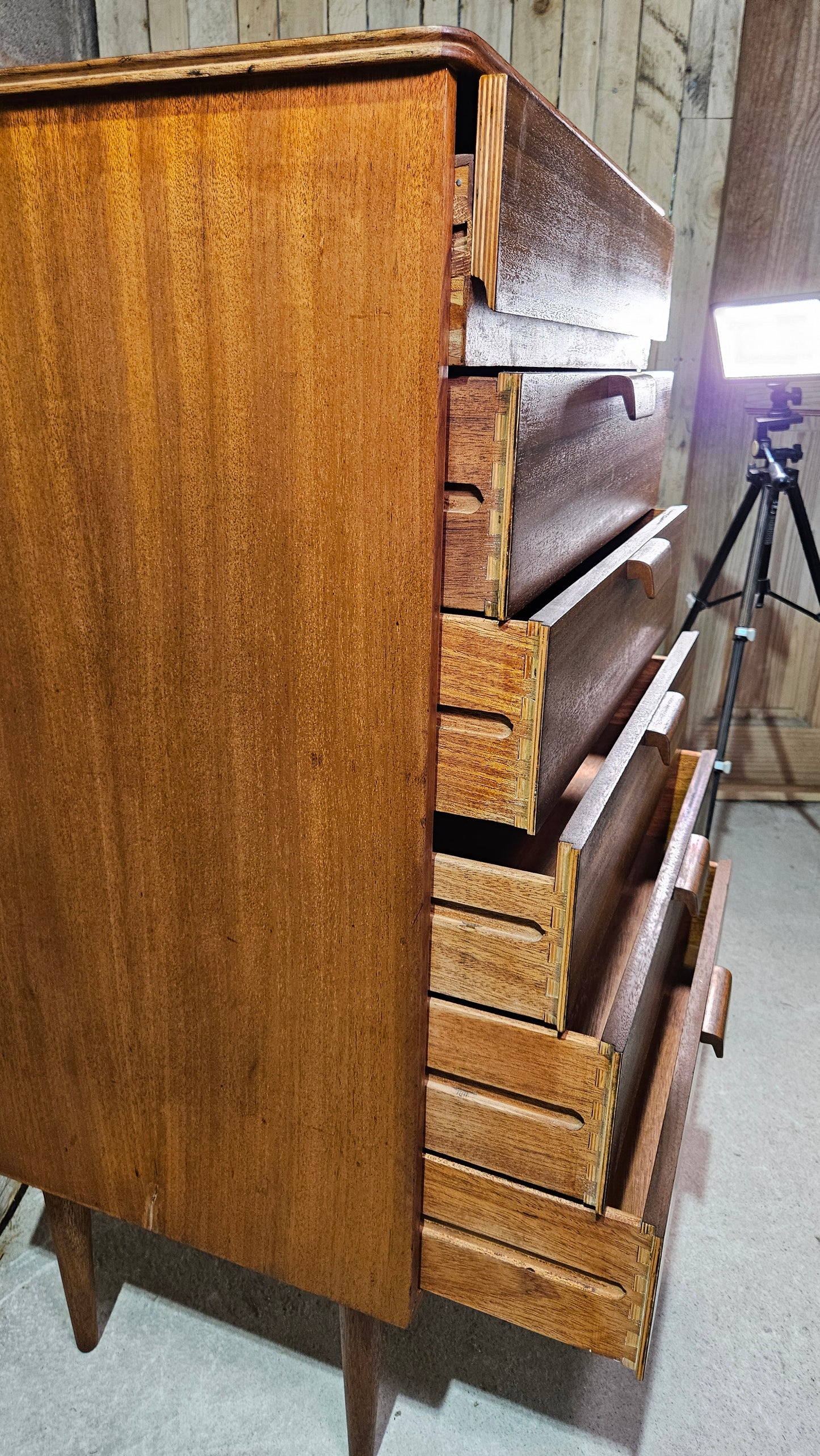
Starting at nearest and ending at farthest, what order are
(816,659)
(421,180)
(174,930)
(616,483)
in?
(421,180) → (174,930) → (616,483) → (816,659)

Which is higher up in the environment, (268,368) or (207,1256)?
(268,368)

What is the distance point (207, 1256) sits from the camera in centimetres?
123

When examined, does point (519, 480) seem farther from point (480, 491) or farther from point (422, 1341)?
point (422, 1341)

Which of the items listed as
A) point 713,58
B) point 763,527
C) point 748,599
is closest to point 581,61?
point 713,58

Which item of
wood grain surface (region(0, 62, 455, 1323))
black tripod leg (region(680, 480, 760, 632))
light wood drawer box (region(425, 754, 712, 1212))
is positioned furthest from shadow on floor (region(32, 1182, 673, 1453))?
black tripod leg (region(680, 480, 760, 632))

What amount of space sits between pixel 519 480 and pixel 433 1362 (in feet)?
3.23

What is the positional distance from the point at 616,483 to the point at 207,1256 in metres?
1.02

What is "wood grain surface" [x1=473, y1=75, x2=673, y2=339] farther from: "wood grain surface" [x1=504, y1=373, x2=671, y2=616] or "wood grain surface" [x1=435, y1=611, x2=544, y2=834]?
"wood grain surface" [x1=435, y1=611, x2=544, y2=834]

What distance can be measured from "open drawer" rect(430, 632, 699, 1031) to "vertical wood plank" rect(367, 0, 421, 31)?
5.66 feet

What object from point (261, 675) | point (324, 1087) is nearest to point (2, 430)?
point (261, 675)

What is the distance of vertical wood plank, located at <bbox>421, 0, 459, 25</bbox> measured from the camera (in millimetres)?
2010

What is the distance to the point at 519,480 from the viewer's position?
0.62m

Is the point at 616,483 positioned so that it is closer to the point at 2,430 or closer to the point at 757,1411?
the point at 2,430

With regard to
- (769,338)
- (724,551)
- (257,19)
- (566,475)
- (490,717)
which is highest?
(257,19)
